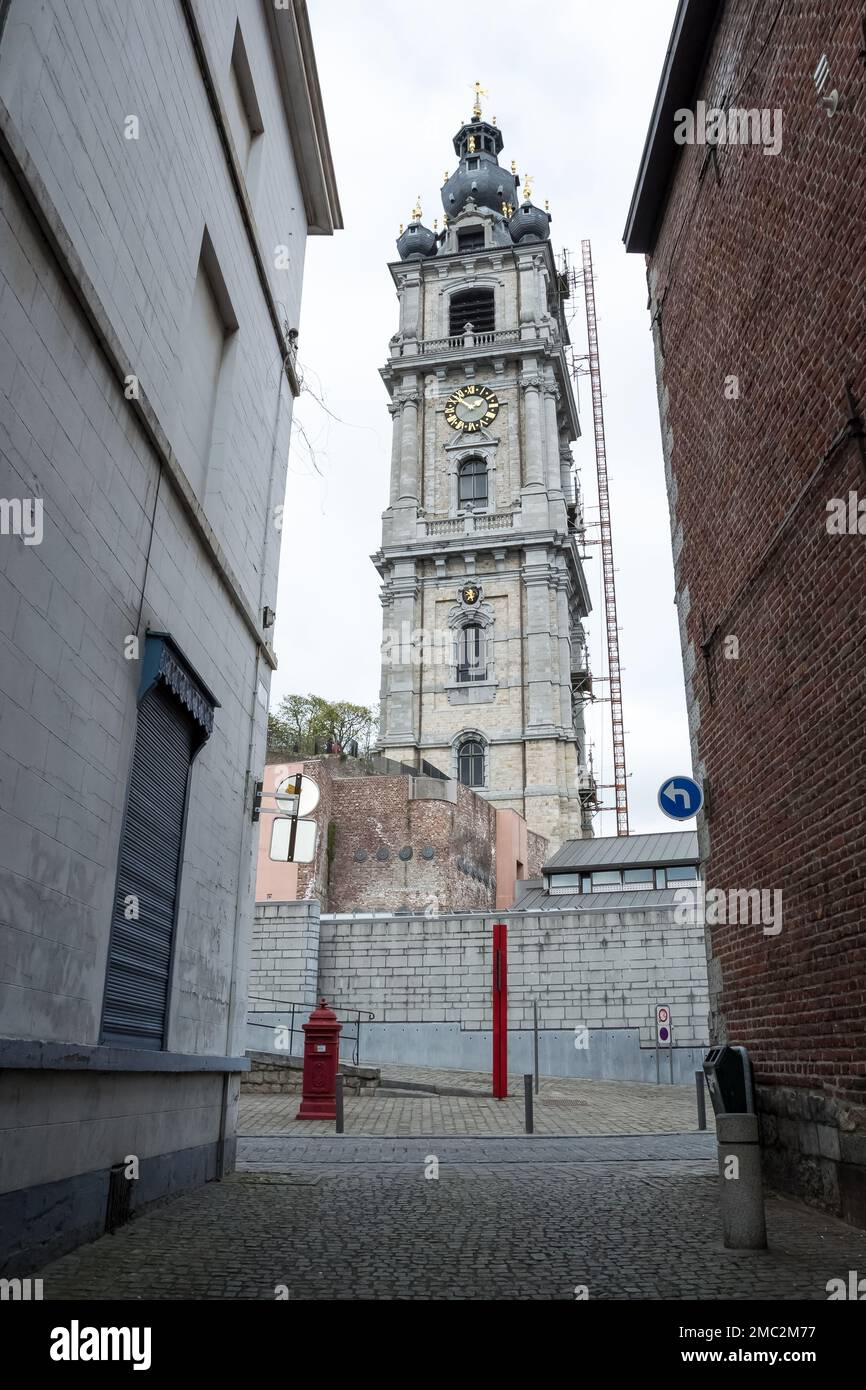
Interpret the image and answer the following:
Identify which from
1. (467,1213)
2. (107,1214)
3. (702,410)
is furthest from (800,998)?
(702,410)

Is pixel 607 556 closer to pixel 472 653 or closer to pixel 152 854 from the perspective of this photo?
pixel 472 653

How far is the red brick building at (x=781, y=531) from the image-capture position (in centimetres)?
657

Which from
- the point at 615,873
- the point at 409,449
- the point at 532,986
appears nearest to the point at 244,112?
the point at 532,986

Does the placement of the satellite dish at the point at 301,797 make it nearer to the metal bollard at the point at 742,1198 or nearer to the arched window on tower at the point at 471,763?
the metal bollard at the point at 742,1198

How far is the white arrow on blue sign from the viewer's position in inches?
371

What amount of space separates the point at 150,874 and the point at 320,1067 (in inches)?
359

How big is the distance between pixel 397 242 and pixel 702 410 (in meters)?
55.4

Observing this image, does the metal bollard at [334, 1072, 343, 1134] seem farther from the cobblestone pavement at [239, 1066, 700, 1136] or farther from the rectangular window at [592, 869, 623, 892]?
the rectangular window at [592, 869, 623, 892]

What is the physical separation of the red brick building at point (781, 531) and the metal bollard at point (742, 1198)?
0.94m

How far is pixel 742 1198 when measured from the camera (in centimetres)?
560

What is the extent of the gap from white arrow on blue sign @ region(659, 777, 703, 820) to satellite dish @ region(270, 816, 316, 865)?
129 inches

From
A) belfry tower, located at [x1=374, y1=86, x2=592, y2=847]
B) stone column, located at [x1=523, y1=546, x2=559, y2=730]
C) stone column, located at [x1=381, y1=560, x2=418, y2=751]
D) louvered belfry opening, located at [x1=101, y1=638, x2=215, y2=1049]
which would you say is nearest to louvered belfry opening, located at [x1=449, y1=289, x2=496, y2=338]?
belfry tower, located at [x1=374, y1=86, x2=592, y2=847]

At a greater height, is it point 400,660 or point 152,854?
point 400,660

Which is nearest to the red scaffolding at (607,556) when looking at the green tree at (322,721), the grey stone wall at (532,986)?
the green tree at (322,721)
